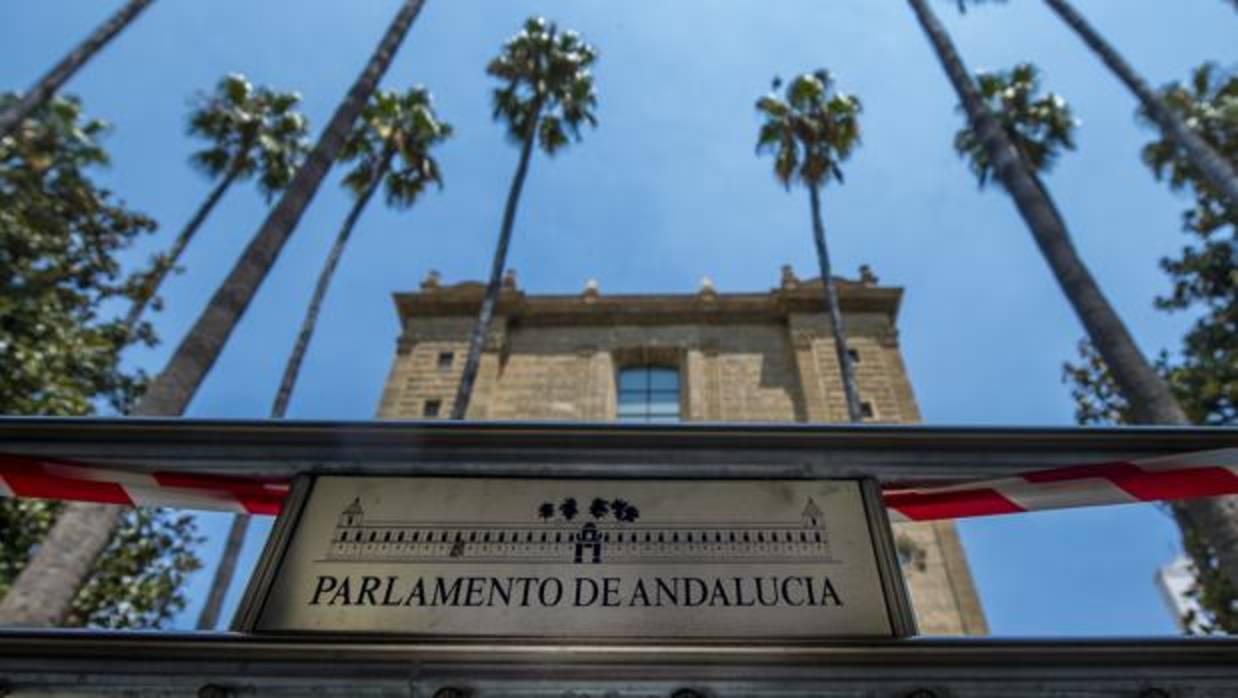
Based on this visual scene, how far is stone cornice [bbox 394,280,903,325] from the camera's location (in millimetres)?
22766

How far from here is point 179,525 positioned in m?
16.6

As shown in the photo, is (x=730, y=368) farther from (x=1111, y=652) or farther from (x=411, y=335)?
(x=1111, y=652)

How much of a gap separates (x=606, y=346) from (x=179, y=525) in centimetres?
1185

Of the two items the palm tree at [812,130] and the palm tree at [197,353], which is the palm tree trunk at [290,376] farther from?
the palm tree at [812,130]

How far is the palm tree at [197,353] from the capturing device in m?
6.50

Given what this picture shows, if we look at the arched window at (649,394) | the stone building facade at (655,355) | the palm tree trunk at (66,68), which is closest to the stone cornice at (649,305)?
the stone building facade at (655,355)

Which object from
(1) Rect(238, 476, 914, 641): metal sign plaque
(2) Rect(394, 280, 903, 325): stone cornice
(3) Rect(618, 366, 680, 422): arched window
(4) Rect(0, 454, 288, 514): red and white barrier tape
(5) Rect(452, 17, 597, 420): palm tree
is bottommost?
(1) Rect(238, 476, 914, 641): metal sign plaque

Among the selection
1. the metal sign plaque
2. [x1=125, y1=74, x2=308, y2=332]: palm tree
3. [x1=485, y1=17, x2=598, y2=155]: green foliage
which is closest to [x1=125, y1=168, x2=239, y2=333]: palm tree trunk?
[x1=125, y1=74, x2=308, y2=332]: palm tree

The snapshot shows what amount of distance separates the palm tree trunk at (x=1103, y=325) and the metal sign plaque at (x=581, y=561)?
5.79 metres

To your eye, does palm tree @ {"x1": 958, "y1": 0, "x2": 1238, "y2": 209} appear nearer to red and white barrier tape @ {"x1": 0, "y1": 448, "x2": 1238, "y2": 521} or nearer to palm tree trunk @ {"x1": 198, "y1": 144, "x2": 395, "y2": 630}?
red and white barrier tape @ {"x1": 0, "y1": 448, "x2": 1238, "y2": 521}

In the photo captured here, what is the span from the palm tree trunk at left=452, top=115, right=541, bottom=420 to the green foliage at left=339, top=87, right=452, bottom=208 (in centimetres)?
299

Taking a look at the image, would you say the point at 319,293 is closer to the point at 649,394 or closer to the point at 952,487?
the point at 649,394

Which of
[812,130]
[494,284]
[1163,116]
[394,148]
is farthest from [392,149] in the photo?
[1163,116]

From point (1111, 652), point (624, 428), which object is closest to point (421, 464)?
point (624, 428)
